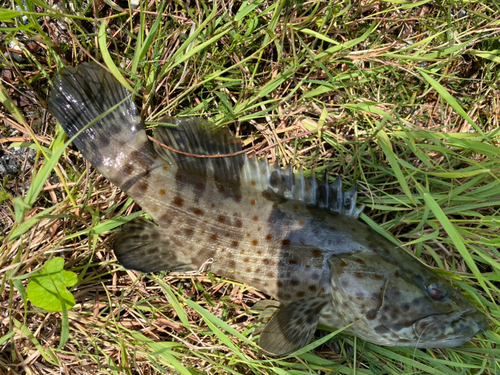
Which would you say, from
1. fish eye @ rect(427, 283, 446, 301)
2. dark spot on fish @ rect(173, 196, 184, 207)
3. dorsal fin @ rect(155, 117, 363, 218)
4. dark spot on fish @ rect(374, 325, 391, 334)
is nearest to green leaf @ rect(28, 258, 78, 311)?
dark spot on fish @ rect(173, 196, 184, 207)

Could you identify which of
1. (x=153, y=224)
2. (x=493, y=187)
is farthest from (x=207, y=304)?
(x=493, y=187)

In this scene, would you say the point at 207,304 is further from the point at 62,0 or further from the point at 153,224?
the point at 62,0

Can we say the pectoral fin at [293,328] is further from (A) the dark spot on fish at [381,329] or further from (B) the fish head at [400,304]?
(A) the dark spot on fish at [381,329]

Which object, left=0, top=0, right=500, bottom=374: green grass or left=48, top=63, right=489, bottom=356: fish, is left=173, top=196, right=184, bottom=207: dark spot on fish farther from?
left=0, top=0, right=500, bottom=374: green grass

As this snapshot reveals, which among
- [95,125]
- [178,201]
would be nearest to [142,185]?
[178,201]

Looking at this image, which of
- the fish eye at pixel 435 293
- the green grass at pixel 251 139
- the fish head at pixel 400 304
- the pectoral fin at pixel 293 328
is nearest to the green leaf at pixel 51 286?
the green grass at pixel 251 139

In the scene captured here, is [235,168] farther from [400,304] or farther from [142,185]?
[400,304]
